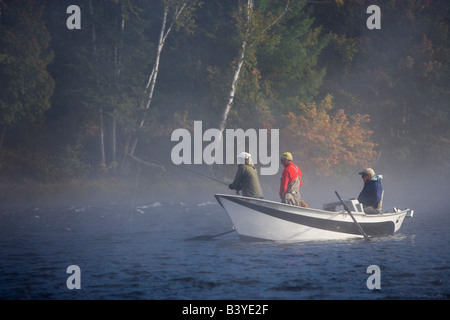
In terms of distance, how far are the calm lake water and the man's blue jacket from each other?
1.07 meters

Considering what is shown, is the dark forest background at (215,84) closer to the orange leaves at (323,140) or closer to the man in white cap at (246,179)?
the orange leaves at (323,140)

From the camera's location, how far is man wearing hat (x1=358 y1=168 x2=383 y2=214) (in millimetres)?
17438

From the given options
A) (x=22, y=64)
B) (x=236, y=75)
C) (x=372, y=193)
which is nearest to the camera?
(x=372, y=193)

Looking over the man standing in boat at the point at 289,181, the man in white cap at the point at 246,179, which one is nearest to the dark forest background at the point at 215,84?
the man standing in boat at the point at 289,181

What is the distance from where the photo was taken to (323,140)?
37.3 m

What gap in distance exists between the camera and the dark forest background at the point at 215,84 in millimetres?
35781

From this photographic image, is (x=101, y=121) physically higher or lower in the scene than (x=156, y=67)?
lower

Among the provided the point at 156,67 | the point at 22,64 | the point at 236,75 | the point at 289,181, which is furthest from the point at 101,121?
the point at 289,181

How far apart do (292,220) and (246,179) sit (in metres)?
1.61

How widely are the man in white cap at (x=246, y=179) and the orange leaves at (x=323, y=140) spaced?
69.5 feet

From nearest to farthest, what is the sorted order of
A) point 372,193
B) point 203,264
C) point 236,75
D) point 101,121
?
point 203,264 → point 372,193 → point 236,75 → point 101,121

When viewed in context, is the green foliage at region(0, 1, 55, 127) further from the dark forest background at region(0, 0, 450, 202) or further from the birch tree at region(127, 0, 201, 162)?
the birch tree at region(127, 0, 201, 162)

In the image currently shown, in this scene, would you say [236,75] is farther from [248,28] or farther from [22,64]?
[22,64]

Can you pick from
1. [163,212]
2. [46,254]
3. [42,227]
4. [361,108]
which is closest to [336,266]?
[46,254]
